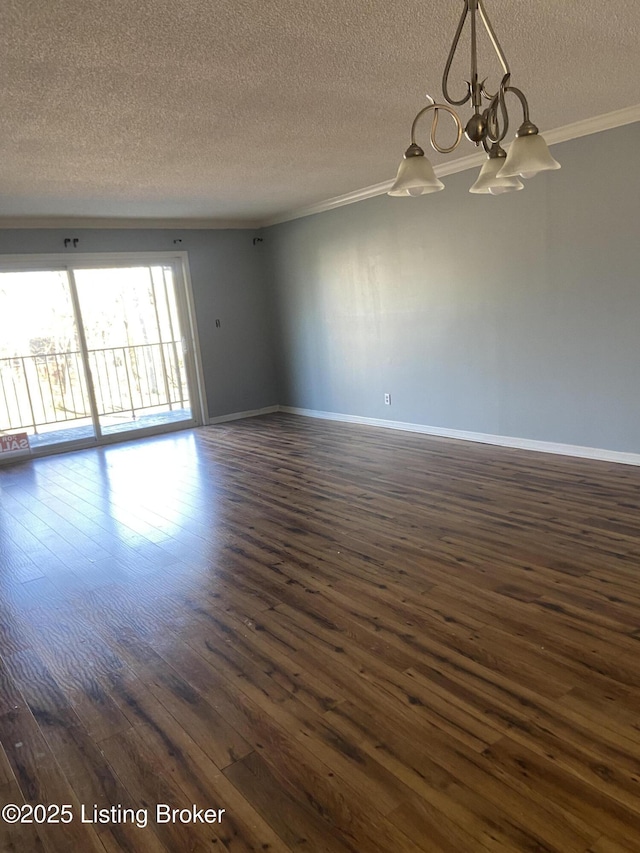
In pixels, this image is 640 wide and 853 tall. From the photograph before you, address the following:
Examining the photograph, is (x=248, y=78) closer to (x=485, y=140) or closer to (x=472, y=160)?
(x=485, y=140)

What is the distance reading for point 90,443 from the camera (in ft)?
22.2

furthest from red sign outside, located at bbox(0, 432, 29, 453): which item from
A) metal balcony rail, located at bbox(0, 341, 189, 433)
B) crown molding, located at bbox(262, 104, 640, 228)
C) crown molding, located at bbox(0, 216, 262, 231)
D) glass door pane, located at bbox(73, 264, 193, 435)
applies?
crown molding, located at bbox(262, 104, 640, 228)

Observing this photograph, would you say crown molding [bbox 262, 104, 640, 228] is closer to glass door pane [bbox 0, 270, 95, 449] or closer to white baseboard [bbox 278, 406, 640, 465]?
white baseboard [bbox 278, 406, 640, 465]

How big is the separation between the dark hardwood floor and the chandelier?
1.70 m

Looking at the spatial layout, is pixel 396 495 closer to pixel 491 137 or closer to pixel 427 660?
pixel 427 660

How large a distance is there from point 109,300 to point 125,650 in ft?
17.4

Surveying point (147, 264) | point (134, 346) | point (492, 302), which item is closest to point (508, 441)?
point (492, 302)

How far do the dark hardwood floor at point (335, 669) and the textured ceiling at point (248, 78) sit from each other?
2.44 m

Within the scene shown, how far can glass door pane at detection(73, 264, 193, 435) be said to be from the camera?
680 centimetres

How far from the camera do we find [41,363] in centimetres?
654

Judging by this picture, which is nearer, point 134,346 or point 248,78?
point 248,78

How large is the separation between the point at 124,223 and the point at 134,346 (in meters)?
1.42

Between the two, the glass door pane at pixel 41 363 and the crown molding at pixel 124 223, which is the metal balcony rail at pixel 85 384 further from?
the crown molding at pixel 124 223

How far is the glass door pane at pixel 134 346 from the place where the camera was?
680 centimetres
